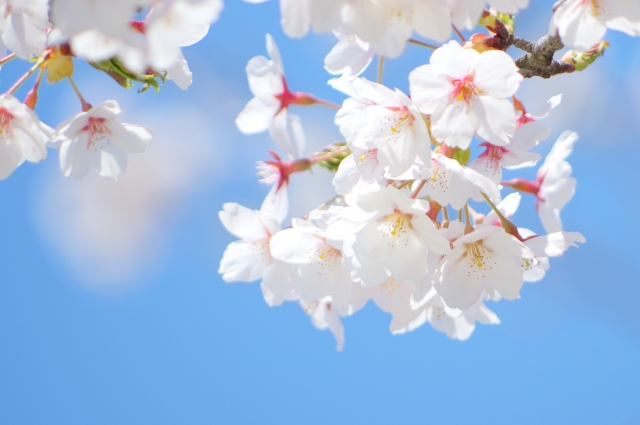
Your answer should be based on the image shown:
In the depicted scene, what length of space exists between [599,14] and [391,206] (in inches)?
22.7

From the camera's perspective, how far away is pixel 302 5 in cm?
109

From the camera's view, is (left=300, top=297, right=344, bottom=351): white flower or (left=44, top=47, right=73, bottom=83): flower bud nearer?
(left=44, top=47, right=73, bottom=83): flower bud

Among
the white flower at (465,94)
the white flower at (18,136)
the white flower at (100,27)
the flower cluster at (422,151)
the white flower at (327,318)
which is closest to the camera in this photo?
the white flower at (100,27)

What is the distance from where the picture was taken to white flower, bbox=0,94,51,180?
136 centimetres

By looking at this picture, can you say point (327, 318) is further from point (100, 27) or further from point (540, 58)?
point (100, 27)

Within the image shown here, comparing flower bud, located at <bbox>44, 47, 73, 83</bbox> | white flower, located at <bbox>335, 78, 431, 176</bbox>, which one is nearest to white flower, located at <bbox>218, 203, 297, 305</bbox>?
white flower, located at <bbox>335, 78, 431, 176</bbox>

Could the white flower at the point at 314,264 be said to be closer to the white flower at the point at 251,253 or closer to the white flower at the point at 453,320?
the white flower at the point at 251,253

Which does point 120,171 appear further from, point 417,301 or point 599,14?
point 599,14

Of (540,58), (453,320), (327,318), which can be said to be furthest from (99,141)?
(453,320)

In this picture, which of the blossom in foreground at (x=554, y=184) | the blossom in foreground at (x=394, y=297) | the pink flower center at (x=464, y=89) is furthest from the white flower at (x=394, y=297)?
the pink flower center at (x=464, y=89)

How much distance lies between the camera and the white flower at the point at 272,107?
1661 millimetres

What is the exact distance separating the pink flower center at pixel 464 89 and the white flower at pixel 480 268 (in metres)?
0.29

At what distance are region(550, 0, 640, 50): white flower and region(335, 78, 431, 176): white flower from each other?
1.12 feet

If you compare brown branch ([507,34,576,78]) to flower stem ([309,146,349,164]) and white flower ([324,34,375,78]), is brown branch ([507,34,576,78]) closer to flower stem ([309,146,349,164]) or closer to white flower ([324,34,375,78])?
white flower ([324,34,375,78])
